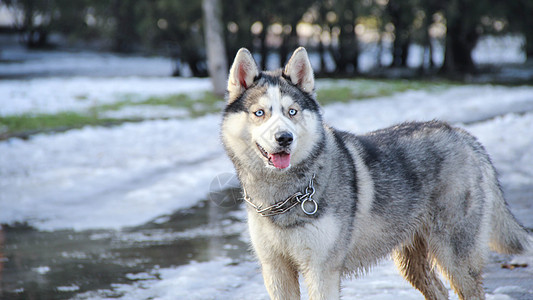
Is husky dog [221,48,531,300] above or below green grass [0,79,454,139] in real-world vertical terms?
above

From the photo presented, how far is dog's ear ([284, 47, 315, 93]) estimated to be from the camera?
354 cm

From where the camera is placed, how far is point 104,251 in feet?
18.5

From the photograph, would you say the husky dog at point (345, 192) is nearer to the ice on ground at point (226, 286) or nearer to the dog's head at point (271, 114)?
the dog's head at point (271, 114)

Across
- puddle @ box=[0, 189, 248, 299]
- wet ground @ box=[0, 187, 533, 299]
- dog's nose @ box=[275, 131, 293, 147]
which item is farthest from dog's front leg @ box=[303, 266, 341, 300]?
puddle @ box=[0, 189, 248, 299]

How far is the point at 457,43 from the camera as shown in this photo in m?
29.7

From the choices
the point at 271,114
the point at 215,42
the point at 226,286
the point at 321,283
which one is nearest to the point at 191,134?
the point at 215,42

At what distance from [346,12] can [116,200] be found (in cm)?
2314

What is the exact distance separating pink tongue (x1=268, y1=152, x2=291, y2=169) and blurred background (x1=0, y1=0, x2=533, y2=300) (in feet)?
4.69

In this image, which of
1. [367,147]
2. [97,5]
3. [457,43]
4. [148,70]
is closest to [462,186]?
[367,147]

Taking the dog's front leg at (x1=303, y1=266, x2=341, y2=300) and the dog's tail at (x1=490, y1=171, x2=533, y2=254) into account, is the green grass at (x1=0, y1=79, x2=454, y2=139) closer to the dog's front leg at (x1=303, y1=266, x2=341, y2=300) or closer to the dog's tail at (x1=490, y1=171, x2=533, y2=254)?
the dog's front leg at (x1=303, y1=266, x2=341, y2=300)

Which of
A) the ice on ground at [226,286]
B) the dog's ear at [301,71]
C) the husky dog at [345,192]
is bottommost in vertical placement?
the ice on ground at [226,286]

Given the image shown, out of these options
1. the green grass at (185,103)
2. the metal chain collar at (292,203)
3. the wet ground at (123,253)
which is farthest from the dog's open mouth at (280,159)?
the green grass at (185,103)

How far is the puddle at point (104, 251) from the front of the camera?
190 inches

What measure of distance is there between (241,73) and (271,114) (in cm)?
41
